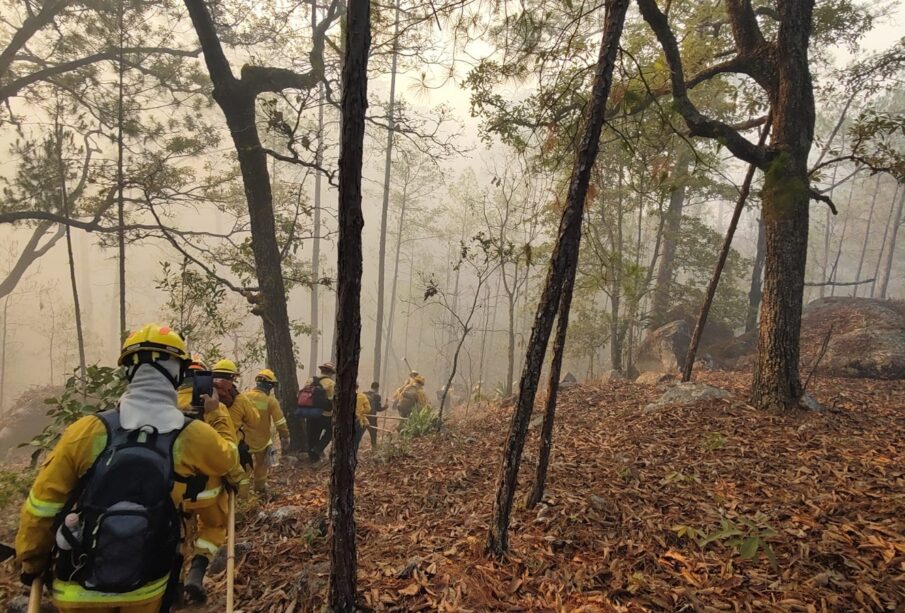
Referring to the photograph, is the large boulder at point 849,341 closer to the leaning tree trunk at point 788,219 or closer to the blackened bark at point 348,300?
the leaning tree trunk at point 788,219

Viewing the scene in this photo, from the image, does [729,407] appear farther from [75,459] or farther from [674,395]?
[75,459]

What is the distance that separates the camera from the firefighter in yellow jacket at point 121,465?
215cm

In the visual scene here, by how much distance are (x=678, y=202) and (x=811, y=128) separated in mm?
12657

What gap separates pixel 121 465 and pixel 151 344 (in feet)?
2.15

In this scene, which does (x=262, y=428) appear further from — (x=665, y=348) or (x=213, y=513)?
(x=665, y=348)

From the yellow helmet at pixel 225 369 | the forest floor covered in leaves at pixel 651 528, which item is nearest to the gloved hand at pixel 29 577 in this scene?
the forest floor covered in leaves at pixel 651 528

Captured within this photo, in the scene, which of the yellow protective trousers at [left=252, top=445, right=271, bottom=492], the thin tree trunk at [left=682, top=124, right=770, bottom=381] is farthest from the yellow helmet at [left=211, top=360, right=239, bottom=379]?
the thin tree trunk at [left=682, top=124, right=770, bottom=381]

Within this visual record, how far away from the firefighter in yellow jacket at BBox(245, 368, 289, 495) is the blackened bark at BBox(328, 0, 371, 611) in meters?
4.03

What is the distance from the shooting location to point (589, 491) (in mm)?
4594

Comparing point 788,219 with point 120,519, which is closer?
point 120,519

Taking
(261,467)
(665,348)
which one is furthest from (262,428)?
(665,348)

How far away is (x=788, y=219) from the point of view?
235 inches

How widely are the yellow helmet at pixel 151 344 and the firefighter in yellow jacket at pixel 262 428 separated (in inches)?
156

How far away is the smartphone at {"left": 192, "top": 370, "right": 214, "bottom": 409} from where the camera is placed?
13.3 ft
